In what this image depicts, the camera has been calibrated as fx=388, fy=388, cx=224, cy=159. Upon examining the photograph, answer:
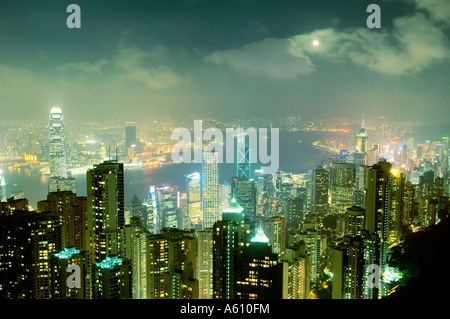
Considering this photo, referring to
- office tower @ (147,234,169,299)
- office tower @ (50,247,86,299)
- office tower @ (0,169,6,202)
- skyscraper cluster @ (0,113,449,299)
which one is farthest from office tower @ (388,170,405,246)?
office tower @ (0,169,6,202)

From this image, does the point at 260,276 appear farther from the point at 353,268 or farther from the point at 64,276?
the point at 64,276

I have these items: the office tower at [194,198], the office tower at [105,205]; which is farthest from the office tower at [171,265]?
the office tower at [194,198]

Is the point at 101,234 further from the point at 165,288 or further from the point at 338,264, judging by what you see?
the point at 338,264

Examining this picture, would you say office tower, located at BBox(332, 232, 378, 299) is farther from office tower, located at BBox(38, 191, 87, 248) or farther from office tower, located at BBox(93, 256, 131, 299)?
office tower, located at BBox(38, 191, 87, 248)

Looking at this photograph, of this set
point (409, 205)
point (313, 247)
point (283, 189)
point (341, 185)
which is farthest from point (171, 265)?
point (341, 185)

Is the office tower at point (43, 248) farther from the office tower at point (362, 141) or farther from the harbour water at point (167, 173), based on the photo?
the office tower at point (362, 141)
